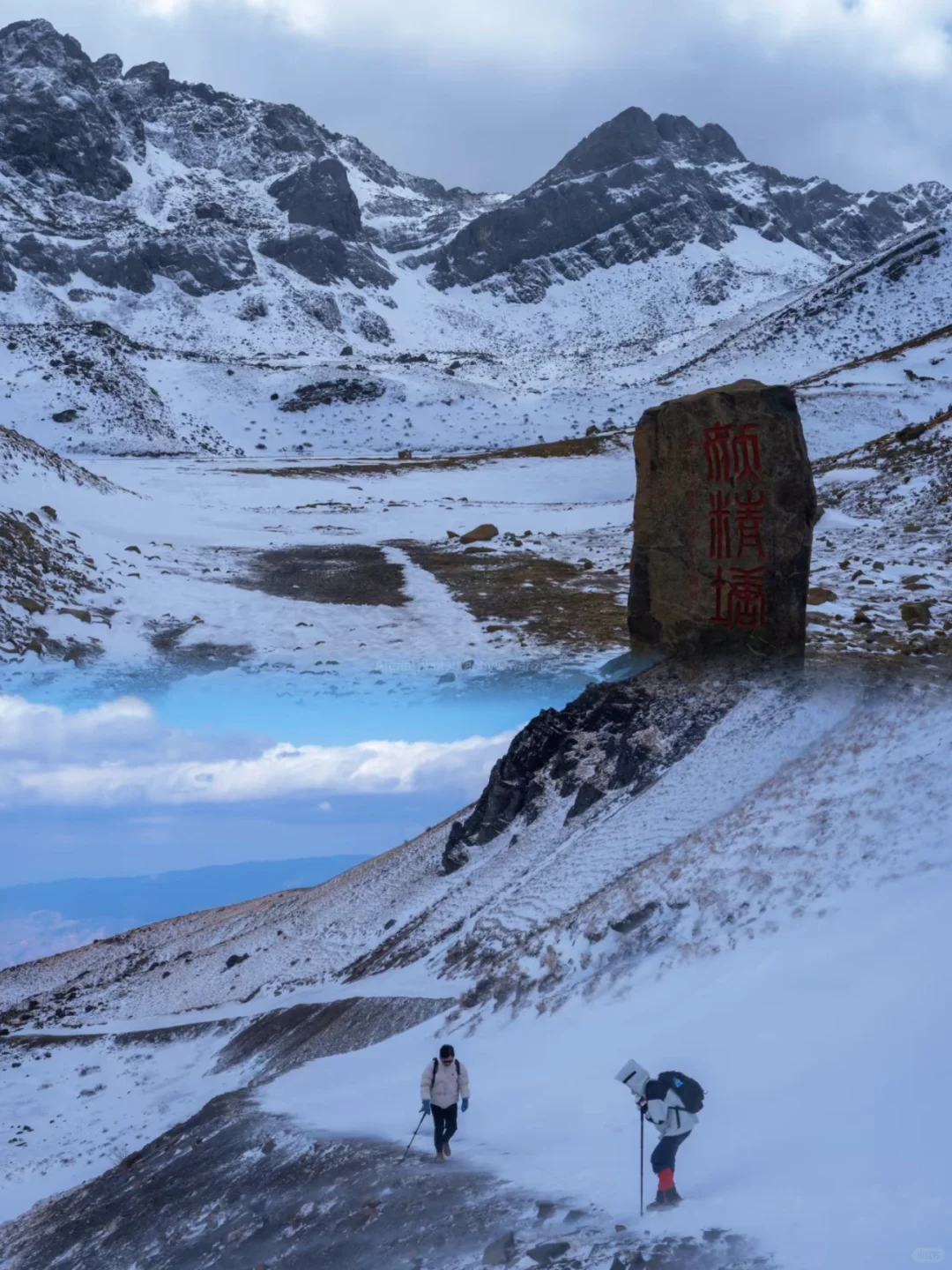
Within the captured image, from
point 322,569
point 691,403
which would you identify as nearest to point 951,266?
point 322,569

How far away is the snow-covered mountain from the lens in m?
65.3

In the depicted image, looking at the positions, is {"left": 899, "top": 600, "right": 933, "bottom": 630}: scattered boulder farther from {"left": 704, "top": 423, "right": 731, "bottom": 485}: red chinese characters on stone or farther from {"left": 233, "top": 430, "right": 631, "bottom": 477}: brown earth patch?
{"left": 233, "top": 430, "right": 631, "bottom": 477}: brown earth patch

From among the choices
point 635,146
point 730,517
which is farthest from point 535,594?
point 635,146

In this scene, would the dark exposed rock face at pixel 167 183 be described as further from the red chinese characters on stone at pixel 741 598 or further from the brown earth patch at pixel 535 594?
the red chinese characters on stone at pixel 741 598

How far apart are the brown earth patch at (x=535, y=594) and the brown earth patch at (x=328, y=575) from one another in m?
1.10

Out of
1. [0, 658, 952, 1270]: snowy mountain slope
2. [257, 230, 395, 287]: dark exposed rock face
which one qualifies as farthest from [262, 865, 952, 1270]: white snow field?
[257, 230, 395, 287]: dark exposed rock face

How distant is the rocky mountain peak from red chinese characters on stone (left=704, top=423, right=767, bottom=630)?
523ft

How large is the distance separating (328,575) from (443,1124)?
1533 centimetres

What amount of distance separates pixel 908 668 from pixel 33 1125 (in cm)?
1175

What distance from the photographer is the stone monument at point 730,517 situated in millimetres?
12586

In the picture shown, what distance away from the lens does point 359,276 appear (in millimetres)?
123562

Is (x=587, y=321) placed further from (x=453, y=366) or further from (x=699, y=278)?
(x=453, y=366)

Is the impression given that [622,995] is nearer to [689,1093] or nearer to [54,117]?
[689,1093]

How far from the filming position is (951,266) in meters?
77.5
